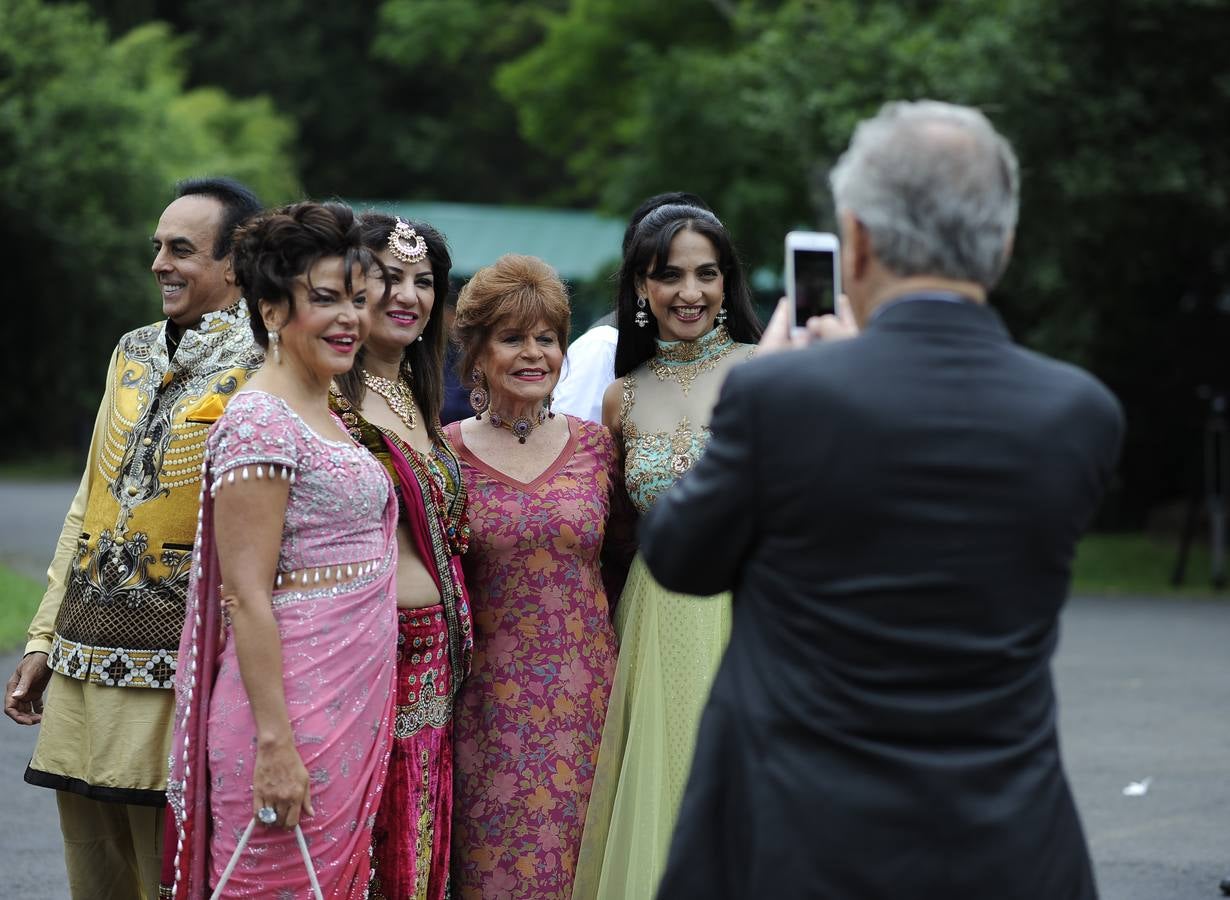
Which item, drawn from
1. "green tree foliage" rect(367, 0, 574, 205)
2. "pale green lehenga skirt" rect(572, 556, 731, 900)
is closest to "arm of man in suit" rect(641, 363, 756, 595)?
"pale green lehenga skirt" rect(572, 556, 731, 900)

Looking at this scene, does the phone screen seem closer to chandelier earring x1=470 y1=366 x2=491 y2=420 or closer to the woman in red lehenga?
the woman in red lehenga

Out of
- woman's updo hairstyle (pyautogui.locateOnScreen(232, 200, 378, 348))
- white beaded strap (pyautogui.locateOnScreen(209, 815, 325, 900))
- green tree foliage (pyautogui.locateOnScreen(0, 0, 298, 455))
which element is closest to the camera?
white beaded strap (pyautogui.locateOnScreen(209, 815, 325, 900))

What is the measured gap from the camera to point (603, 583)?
450cm

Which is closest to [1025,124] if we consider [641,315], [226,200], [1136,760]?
[1136,760]

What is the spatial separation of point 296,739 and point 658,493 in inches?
54.1

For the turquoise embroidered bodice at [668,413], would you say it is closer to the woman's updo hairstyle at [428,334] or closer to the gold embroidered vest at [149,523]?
the woman's updo hairstyle at [428,334]

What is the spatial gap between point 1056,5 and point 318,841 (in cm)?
1268

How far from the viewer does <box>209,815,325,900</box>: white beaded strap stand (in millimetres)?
3189

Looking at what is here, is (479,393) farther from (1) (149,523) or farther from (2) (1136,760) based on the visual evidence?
(2) (1136,760)

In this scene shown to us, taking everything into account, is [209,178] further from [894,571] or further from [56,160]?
[56,160]

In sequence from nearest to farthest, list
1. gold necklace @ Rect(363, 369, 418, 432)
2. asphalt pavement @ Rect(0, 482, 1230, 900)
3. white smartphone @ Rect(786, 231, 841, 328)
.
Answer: white smartphone @ Rect(786, 231, 841, 328) → gold necklace @ Rect(363, 369, 418, 432) → asphalt pavement @ Rect(0, 482, 1230, 900)

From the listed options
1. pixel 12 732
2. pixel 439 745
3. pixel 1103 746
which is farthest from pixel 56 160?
pixel 439 745

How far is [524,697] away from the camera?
418 centimetres

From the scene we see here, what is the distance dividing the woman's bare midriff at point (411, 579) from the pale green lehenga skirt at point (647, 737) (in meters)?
0.66
